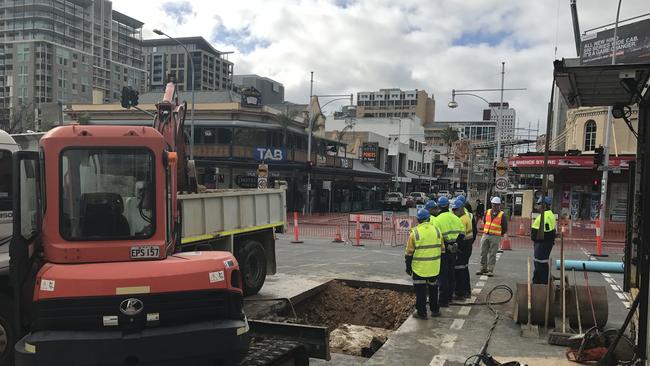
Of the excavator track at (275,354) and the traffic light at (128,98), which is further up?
the traffic light at (128,98)

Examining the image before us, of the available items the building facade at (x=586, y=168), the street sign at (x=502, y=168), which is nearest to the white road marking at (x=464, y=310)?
the street sign at (x=502, y=168)

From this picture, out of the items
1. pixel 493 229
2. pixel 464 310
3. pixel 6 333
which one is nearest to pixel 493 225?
pixel 493 229

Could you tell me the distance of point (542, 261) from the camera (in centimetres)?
959

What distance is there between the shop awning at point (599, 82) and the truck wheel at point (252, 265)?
5841 mm

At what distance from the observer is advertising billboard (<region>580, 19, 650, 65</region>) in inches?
185

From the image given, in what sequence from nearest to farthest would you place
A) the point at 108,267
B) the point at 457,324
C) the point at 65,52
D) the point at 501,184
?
the point at 108,267 < the point at 457,324 < the point at 501,184 < the point at 65,52

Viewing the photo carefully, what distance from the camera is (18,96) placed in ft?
439

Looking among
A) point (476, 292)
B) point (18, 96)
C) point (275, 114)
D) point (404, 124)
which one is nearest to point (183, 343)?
point (476, 292)

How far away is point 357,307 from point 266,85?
81.3 meters

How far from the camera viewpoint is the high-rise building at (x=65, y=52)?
5285 inches

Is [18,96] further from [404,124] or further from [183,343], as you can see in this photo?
[183,343]

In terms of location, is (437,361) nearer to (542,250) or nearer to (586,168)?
(542,250)

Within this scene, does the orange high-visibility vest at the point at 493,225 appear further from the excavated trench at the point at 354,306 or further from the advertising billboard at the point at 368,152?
the advertising billboard at the point at 368,152

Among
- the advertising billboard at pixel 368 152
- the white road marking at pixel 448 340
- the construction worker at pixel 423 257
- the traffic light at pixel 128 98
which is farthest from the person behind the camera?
the advertising billboard at pixel 368 152
